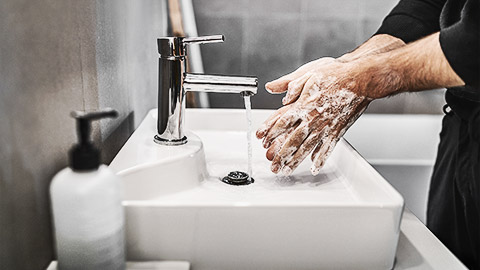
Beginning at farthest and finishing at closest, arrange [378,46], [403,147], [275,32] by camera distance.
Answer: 1. [403,147]
2. [275,32]
3. [378,46]

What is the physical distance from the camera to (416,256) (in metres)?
0.69

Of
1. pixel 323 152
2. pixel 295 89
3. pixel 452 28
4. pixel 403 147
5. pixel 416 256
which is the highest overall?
pixel 452 28

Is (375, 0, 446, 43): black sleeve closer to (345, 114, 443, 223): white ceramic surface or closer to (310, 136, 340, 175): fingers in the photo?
(310, 136, 340, 175): fingers

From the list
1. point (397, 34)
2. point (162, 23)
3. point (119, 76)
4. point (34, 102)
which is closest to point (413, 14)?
point (397, 34)

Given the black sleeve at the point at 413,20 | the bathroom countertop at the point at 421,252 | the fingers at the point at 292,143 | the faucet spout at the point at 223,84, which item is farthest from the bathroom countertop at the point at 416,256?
the black sleeve at the point at 413,20

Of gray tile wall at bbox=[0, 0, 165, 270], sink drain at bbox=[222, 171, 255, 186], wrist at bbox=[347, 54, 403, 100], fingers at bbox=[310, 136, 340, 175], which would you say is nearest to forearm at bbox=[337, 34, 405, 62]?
wrist at bbox=[347, 54, 403, 100]

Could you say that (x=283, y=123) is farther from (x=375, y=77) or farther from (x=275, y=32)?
(x=275, y=32)

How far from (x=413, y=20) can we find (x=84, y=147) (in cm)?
99

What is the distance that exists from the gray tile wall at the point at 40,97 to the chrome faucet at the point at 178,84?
11 centimetres

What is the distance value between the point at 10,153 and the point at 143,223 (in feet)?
0.61

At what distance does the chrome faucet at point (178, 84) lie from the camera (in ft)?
2.79

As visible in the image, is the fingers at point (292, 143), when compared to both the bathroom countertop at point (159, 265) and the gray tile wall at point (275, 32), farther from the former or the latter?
the gray tile wall at point (275, 32)

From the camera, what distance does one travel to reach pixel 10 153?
19.8 inches

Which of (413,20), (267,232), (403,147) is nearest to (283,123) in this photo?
(267,232)
